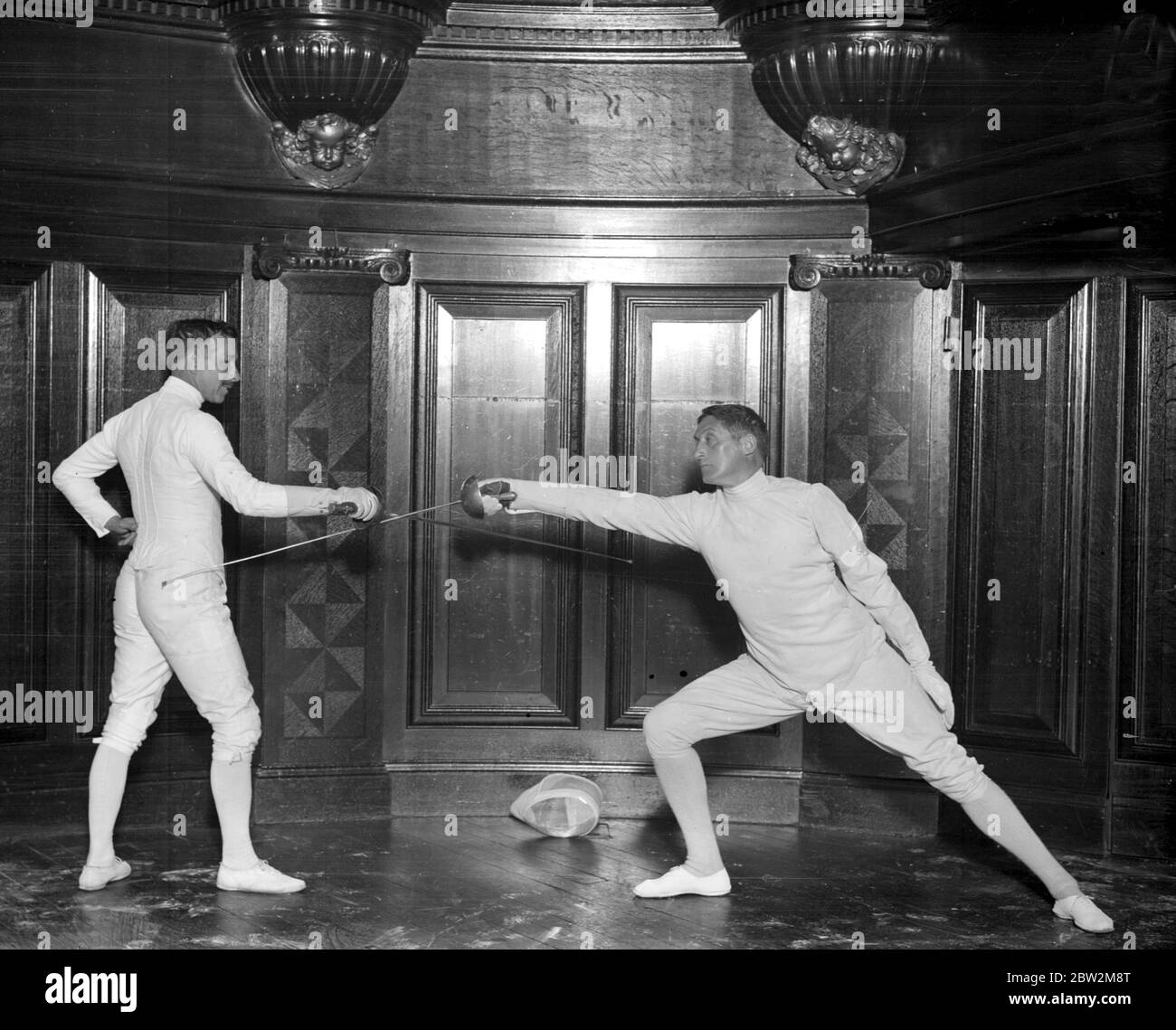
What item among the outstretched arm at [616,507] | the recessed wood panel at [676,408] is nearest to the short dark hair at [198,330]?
the outstretched arm at [616,507]

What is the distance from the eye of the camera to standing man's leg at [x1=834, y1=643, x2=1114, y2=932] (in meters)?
4.07

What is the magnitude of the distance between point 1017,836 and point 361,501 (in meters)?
1.92


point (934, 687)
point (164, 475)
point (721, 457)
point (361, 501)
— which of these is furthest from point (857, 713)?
point (164, 475)

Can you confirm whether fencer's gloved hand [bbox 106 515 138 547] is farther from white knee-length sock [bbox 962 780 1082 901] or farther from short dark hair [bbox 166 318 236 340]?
white knee-length sock [bbox 962 780 1082 901]

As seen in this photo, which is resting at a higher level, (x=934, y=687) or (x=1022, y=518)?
(x=1022, y=518)

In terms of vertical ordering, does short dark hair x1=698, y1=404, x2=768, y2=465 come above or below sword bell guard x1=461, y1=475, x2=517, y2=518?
above

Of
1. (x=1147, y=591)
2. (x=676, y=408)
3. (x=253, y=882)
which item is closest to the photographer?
(x=253, y=882)

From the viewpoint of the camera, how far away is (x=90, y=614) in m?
4.42

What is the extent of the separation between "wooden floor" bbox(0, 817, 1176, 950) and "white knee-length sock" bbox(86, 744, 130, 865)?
11 cm

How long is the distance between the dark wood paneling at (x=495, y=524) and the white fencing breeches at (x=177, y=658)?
3.68 ft

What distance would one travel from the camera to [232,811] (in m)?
4.26

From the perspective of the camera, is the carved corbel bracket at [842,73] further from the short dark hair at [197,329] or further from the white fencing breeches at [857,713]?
the short dark hair at [197,329]

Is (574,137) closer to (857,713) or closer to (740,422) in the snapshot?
(740,422)

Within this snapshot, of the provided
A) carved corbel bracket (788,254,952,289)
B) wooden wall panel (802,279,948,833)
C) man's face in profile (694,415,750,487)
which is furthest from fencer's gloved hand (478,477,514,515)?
carved corbel bracket (788,254,952,289)
